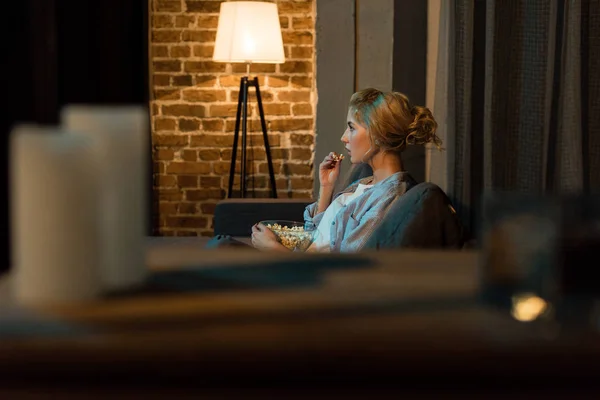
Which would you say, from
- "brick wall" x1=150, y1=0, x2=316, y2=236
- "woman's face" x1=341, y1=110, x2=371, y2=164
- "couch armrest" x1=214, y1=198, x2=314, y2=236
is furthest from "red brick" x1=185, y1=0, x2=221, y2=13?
"woman's face" x1=341, y1=110, x2=371, y2=164

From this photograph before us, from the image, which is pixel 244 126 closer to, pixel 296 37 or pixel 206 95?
pixel 206 95

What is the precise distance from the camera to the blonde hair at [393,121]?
9.93 feet

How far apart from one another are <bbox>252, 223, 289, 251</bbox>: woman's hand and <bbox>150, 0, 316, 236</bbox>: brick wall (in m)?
2.61

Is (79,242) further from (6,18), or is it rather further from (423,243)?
(6,18)

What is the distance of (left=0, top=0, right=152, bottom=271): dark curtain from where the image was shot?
14.8 ft

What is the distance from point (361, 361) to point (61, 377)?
11.5 inches

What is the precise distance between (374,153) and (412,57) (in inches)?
53.2

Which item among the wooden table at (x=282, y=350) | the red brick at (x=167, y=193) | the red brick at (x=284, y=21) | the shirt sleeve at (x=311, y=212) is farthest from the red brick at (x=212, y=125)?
the wooden table at (x=282, y=350)

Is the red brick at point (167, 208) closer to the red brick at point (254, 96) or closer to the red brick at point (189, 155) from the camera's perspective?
the red brick at point (189, 155)

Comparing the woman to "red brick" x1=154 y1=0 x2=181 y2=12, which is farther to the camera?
"red brick" x1=154 y1=0 x2=181 y2=12

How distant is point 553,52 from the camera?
2.63m

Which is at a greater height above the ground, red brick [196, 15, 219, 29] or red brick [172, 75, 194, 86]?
red brick [196, 15, 219, 29]

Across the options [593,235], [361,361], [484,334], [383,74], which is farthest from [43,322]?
[383,74]

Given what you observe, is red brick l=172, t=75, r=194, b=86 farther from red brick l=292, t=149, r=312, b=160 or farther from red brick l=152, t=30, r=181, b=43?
red brick l=292, t=149, r=312, b=160
